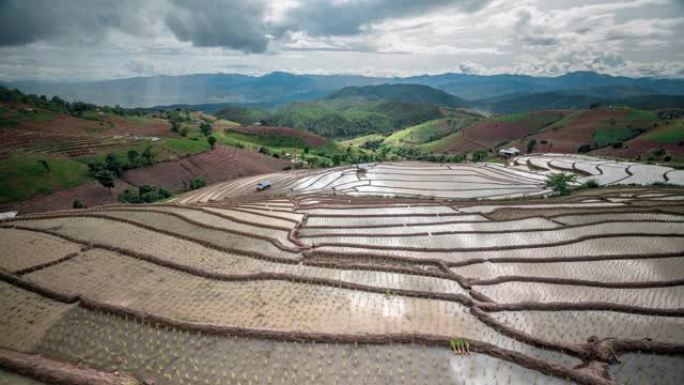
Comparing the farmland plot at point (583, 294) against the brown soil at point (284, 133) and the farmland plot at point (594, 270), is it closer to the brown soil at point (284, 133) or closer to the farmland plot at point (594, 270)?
the farmland plot at point (594, 270)

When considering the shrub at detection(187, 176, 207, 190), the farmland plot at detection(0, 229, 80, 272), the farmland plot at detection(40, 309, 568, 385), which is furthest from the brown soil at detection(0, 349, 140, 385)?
the shrub at detection(187, 176, 207, 190)

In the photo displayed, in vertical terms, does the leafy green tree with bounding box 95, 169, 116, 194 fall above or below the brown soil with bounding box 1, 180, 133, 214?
above

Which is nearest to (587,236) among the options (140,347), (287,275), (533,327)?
(533,327)

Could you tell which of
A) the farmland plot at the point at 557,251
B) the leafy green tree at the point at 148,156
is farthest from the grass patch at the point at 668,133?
the leafy green tree at the point at 148,156

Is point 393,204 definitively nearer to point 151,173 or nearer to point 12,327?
point 12,327

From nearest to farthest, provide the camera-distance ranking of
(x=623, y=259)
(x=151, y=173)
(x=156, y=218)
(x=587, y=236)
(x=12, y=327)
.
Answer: (x=12, y=327)
(x=623, y=259)
(x=587, y=236)
(x=156, y=218)
(x=151, y=173)

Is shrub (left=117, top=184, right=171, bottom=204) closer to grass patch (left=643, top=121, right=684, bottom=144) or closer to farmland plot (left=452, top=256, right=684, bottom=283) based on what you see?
farmland plot (left=452, top=256, right=684, bottom=283)
